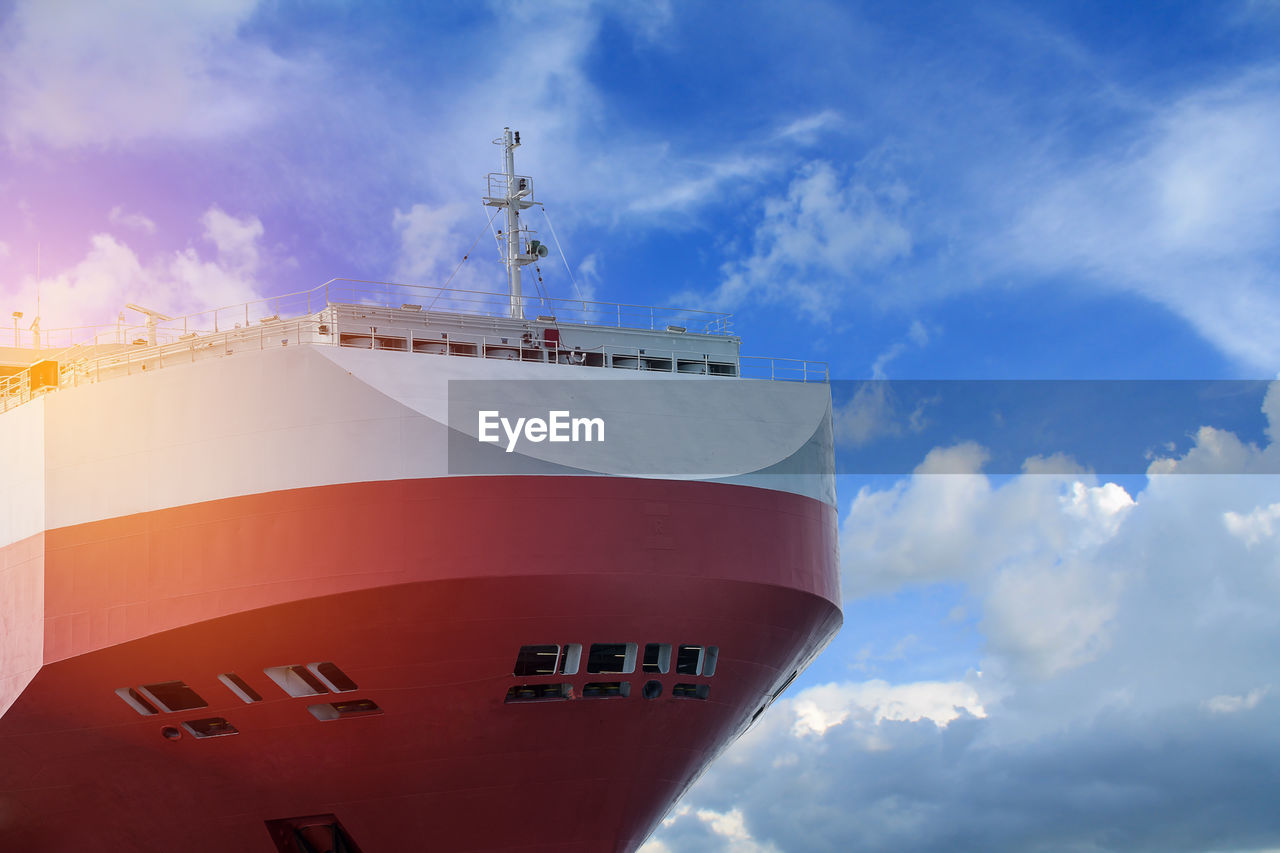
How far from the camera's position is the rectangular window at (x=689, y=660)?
20672 millimetres

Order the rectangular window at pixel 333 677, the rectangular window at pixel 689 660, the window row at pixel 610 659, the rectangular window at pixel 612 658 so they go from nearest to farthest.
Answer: the rectangular window at pixel 333 677, the window row at pixel 610 659, the rectangular window at pixel 612 658, the rectangular window at pixel 689 660

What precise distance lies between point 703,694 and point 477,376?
6.44m

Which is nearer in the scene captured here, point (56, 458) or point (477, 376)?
point (477, 376)

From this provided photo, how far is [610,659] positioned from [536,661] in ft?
3.78

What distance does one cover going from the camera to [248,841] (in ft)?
70.6

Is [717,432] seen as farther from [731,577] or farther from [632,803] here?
[632,803]

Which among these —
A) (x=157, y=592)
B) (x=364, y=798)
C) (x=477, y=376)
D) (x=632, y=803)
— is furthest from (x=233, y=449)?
(x=632, y=803)

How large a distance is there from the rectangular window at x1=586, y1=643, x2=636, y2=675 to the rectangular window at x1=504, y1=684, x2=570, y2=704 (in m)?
0.59

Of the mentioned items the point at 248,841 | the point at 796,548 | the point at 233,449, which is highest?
the point at 233,449

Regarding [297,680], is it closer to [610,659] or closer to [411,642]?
[411,642]

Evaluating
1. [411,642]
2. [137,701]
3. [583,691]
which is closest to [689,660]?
[583,691]

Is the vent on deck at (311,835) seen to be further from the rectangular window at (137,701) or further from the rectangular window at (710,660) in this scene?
the rectangular window at (710,660)

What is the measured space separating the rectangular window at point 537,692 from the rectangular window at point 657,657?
1315 millimetres

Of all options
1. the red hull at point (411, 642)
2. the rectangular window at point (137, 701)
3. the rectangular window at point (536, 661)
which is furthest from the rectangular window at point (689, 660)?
the rectangular window at point (137, 701)
